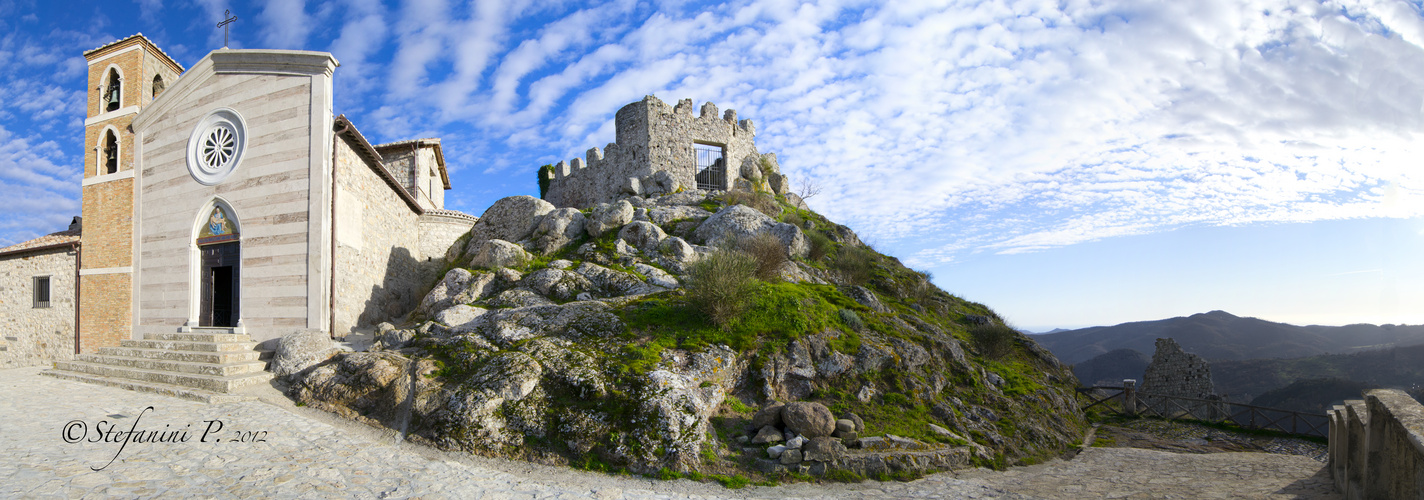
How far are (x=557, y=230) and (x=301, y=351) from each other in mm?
7149

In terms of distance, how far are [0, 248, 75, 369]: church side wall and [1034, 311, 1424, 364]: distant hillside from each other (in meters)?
51.3

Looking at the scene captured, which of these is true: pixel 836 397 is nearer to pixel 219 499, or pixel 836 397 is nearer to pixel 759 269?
pixel 759 269

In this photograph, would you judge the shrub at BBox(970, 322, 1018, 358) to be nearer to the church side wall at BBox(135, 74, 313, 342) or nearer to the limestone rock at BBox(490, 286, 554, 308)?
the limestone rock at BBox(490, 286, 554, 308)

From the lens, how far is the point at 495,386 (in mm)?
8281

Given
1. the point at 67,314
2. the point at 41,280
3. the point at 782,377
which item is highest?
the point at 41,280

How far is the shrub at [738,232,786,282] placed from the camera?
552 inches

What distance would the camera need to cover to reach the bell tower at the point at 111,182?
581 inches

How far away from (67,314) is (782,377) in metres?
19.7

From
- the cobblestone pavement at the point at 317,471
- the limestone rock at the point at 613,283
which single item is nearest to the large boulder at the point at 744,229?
the limestone rock at the point at 613,283

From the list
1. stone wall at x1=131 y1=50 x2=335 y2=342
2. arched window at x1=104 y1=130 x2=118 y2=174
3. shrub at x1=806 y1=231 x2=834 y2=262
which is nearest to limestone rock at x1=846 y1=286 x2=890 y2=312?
shrub at x1=806 y1=231 x2=834 y2=262

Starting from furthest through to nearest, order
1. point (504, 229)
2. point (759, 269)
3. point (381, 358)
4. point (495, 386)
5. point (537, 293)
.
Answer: point (504, 229) → point (759, 269) → point (537, 293) → point (381, 358) → point (495, 386)

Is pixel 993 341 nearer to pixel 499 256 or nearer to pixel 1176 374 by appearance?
pixel 1176 374

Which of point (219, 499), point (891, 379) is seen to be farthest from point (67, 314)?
point (891, 379)

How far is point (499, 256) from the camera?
47.4 ft
